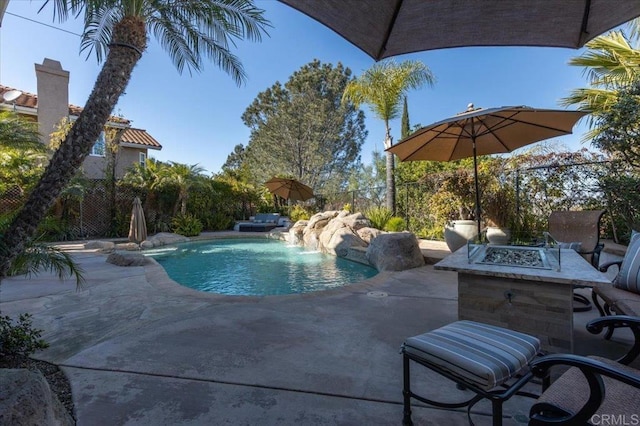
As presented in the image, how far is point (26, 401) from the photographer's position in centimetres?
130

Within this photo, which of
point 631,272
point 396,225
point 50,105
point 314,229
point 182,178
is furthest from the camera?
point 182,178

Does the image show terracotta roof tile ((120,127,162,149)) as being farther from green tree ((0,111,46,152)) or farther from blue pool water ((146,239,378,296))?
blue pool water ((146,239,378,296))

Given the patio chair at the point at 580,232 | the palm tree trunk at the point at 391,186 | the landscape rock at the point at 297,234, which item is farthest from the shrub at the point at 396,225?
the patio chair at the point at 580,232

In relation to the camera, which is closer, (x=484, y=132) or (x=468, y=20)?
(x=468, y=20)

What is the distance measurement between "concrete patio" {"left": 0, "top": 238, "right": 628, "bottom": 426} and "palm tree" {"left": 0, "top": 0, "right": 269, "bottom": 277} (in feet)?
4.08

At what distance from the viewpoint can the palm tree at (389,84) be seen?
35.1 feet

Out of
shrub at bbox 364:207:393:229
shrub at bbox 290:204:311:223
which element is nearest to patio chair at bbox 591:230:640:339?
shrub at bbox 364:207:393:229

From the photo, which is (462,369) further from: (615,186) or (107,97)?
(615,186)

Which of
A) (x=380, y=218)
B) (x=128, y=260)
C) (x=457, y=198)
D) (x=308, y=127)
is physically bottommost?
(x=128, y=260)

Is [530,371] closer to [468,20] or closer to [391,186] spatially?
[468,20]

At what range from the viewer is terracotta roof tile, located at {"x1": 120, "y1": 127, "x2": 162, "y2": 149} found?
16761 mm

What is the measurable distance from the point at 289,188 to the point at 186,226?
490 centimetres

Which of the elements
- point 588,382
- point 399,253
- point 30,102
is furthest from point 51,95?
point 588,382

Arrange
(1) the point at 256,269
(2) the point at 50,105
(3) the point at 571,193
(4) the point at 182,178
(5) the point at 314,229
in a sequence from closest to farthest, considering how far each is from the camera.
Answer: (3) the point at 571,193
(1) the point at 256,269
(5) the point at 314,229
(2) the point at 50,105
(4) the point at 182,178
